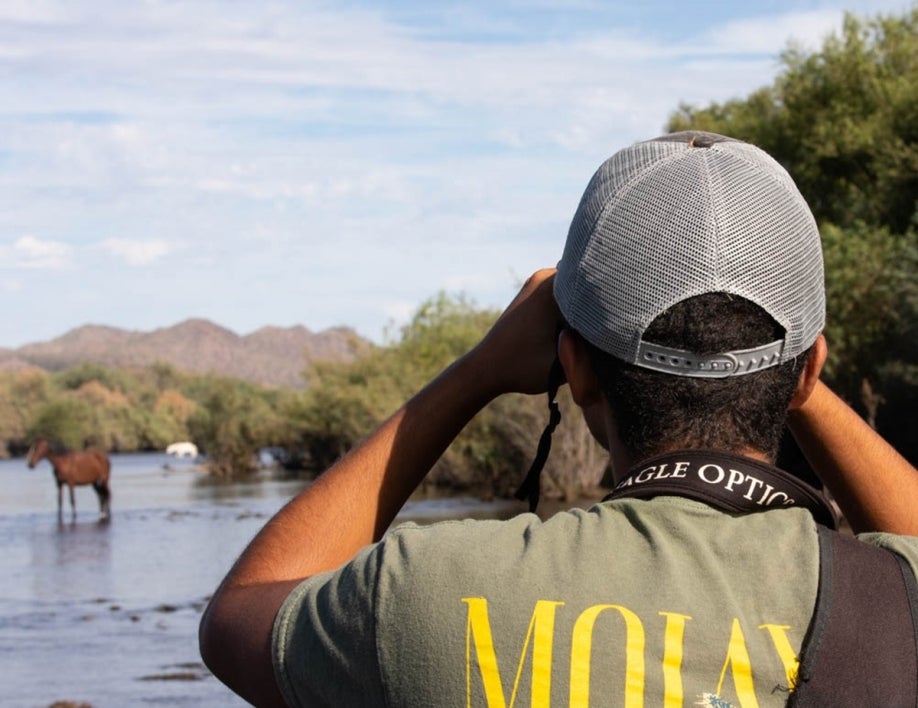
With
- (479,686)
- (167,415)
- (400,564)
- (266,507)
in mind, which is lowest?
(167,415)

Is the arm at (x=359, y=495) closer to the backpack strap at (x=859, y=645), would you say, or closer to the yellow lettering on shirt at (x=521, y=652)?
the yellow lettering on shirt at (x=521, y=652)

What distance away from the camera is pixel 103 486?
1352 inches

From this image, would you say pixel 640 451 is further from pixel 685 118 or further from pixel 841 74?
pixel 685 118

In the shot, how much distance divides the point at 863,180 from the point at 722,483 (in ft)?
115

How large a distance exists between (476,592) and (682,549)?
0.73ft

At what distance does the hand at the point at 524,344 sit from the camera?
1856 mm

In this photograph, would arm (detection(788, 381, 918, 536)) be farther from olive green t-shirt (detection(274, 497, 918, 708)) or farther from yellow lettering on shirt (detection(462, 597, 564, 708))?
yellow lettering on shirt (detection(462, 597, 564, 708))

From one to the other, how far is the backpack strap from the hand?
509 millimetres

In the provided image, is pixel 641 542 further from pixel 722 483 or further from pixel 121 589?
pixel 121 589

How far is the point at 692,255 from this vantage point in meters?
1.60

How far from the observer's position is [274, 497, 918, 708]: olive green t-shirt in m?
1.46

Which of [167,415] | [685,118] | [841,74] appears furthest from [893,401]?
[167,415]

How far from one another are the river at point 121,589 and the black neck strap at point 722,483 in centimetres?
1052

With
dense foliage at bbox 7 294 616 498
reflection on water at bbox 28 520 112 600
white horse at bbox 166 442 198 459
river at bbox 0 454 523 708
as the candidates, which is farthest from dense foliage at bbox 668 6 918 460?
white horse at bbox 166 442 198 459
